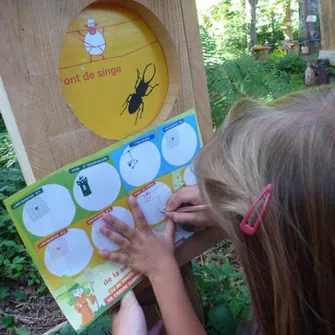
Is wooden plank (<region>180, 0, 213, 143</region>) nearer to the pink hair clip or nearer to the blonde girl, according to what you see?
the blonde girl

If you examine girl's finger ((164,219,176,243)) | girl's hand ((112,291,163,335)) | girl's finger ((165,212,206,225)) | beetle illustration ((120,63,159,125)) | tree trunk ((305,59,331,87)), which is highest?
beetle illustration ((120,63,159,125))

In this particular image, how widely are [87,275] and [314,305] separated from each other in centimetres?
40

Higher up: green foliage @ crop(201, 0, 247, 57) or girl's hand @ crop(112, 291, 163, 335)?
green foliage @ crop(201, 0, 247, 57)

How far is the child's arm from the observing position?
0.77 metres

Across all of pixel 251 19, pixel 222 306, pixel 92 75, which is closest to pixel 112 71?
pixel 92 75

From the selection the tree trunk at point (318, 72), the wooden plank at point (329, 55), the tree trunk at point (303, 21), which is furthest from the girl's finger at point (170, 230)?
the tree trunk at point (303, 21)

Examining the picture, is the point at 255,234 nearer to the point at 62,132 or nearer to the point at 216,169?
the point at 216,169

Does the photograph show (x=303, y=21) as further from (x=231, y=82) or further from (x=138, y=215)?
(x=138, y=215)

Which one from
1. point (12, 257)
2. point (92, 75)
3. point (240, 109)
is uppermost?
point (92, 75)

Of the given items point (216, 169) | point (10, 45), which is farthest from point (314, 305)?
point (10, 45)

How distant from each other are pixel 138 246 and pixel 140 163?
164 millimetres

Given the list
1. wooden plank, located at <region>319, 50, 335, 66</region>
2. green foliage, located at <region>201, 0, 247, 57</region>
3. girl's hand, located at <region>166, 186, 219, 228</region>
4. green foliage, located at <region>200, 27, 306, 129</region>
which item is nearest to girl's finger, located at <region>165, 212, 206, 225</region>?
girl's hand, located at <region>166, 186, 219, 228</region>

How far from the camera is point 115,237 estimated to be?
744 mm

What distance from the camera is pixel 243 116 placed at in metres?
0.70
